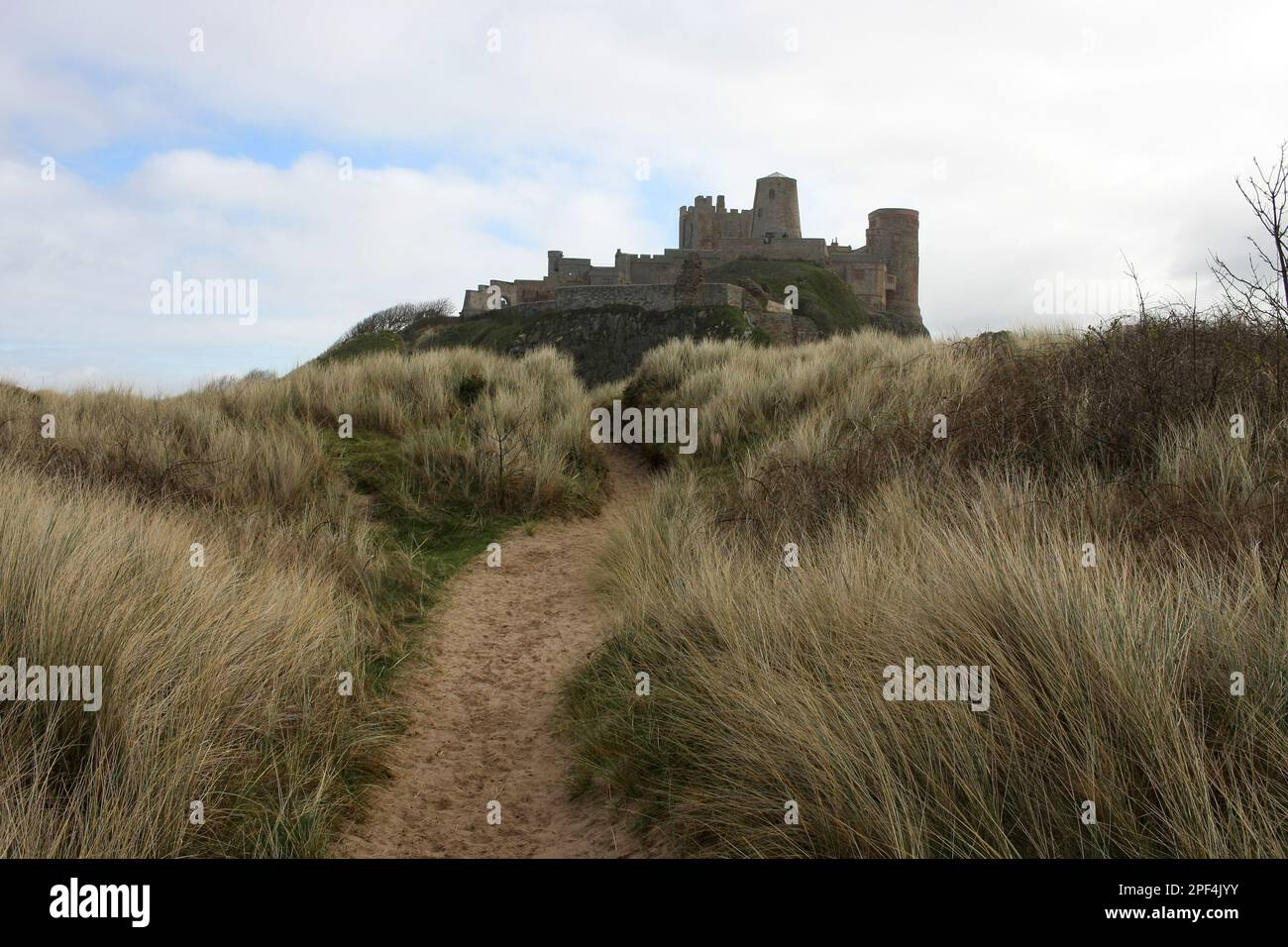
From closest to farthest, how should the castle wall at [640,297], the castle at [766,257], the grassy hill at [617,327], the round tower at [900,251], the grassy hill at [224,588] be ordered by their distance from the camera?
the grassy hill at [224,588] < the grassy hill at [617,327] < the castle wall at [640,297] < the castle at [766,257] < the round tower at [900,251]

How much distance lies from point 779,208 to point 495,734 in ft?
176

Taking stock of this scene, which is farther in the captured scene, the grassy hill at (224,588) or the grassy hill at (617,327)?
the grassy hill at (617,327)

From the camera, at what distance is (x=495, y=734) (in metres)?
4.02

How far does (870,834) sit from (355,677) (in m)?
2.79

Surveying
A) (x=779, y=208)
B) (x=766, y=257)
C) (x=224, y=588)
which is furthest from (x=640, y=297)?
(x=224, y=588)

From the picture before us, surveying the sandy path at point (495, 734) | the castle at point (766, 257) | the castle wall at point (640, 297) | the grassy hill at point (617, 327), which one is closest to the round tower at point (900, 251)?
the castle at point (766, 257)

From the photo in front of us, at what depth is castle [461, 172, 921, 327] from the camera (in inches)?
1844

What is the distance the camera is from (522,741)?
392cm

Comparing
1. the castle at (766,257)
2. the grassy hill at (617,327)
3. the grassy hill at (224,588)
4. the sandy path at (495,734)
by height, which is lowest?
the sandy path at (495,734)

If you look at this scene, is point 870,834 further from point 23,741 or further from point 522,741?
point 23,741

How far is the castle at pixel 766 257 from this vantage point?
4684 centimetres

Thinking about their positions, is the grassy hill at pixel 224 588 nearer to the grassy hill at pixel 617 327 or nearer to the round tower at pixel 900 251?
the grassy hill at pixel 617 327

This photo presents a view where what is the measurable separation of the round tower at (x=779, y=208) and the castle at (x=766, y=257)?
66 millimetres
